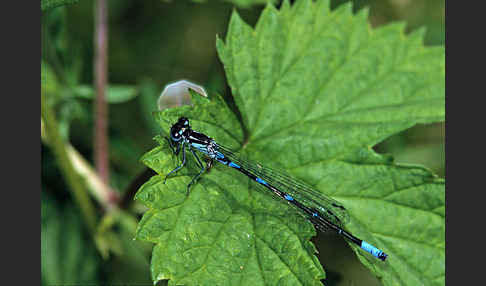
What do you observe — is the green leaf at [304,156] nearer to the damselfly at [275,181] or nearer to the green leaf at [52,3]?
the damselfly at [275,181]

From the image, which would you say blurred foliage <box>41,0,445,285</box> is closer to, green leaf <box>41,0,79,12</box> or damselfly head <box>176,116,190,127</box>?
damselfly head <box>176,116,190,127</box>

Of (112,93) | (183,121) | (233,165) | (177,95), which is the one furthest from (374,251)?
(112,93)

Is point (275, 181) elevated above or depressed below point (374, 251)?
above

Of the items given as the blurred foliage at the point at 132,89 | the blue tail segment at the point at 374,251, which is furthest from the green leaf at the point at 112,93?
the blue tail segment at the point at 374,251

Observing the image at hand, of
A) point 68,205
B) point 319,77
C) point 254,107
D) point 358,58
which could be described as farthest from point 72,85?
point 358,58

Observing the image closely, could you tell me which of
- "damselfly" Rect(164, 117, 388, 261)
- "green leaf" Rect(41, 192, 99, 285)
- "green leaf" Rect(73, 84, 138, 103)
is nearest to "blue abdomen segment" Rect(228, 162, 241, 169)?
"damselfly" Rect(164, 117, 388, 261)

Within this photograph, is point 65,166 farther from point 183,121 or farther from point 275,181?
point 275,181
